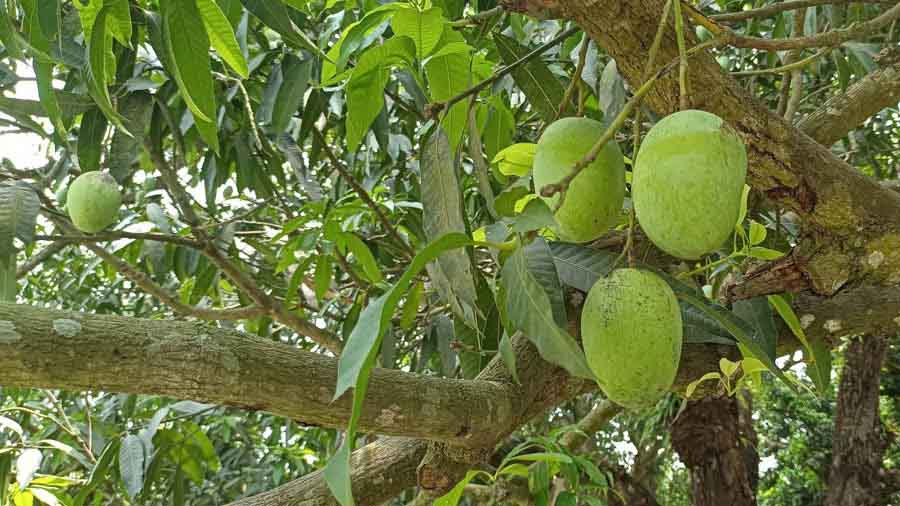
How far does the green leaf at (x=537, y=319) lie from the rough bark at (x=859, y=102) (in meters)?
1.12

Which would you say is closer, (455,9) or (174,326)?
(174,326)

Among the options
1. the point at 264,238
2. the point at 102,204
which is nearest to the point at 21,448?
the point at 102,204

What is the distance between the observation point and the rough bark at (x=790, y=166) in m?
0.82

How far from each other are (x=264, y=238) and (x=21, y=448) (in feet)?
4.48

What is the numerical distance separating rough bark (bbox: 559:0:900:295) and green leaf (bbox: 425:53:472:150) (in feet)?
0.79

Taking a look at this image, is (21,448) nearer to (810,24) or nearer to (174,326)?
(174,326)

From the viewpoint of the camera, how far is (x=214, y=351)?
0.82 meters

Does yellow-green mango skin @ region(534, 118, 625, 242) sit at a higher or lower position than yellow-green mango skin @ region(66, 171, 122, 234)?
lower

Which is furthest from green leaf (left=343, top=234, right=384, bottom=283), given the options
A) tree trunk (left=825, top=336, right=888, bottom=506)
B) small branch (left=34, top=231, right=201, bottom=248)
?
tree trunk (left=825, top=336, right=888, bottom=506)

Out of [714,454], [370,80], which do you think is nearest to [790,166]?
[370,80]

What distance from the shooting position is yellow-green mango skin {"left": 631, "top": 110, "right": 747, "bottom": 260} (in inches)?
26.7

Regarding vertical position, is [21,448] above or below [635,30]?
below

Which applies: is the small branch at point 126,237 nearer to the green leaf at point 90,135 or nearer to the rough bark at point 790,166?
the green leaf at point 90,135

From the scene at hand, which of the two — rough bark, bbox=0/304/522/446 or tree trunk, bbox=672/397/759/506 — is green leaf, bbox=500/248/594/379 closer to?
rough bark, bbox=0/304/522/446
